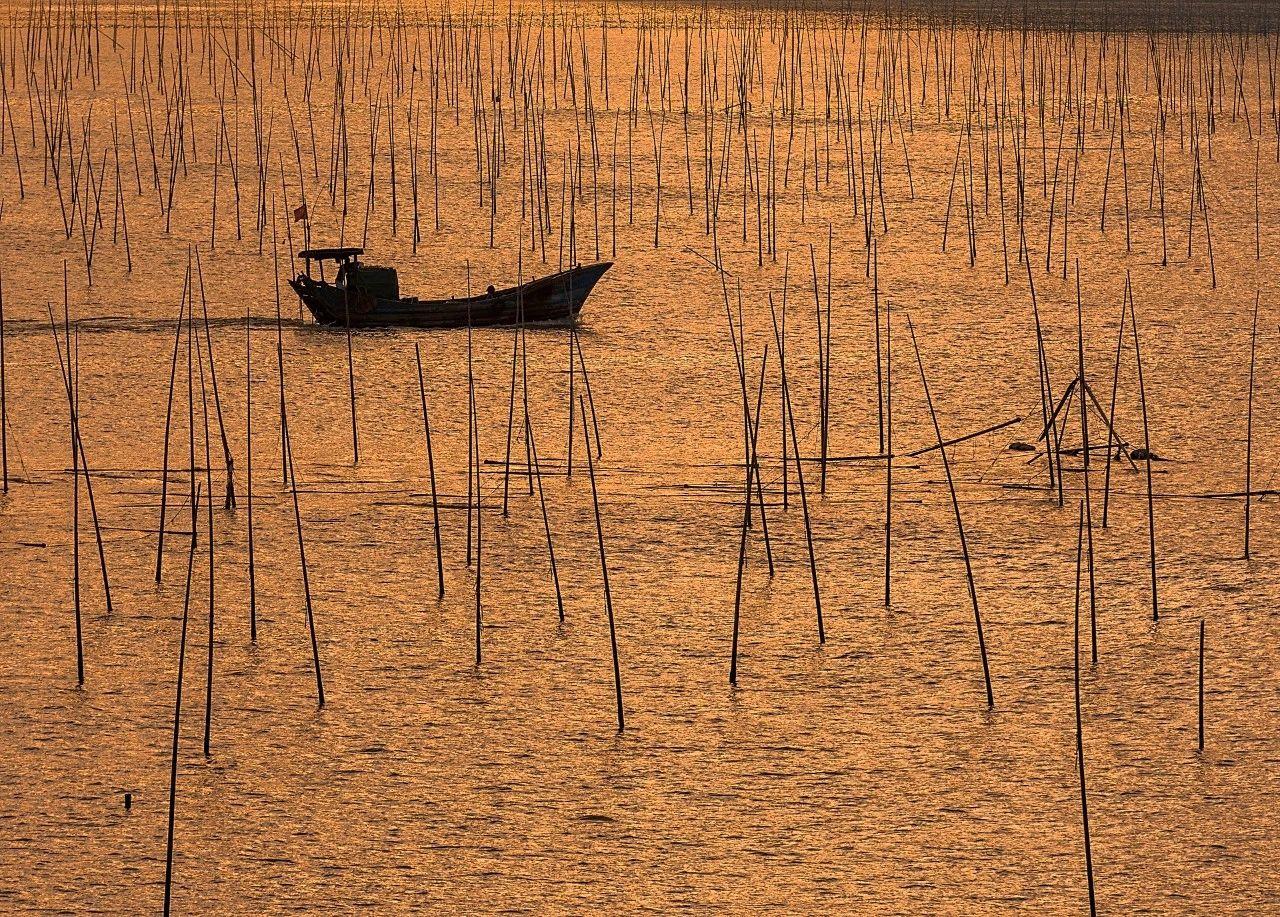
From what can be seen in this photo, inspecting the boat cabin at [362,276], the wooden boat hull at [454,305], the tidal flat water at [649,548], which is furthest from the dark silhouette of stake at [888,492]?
the boat cabin at [362,276]

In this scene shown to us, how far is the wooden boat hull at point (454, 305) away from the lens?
4.50 m

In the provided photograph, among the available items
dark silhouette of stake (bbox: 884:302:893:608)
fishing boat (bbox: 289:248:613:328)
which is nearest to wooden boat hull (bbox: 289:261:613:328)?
fishing boat (bbox: 289:248:613:328)

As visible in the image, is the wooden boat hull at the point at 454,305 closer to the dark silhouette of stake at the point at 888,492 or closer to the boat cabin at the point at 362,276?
the boat cabin at the point at 362,276

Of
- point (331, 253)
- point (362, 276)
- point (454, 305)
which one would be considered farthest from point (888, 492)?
point (331, 253)

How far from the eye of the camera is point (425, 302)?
4.50m

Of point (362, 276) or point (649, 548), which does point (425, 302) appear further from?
point (649, 548)

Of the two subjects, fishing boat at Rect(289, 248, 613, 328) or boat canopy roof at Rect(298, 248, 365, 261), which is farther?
boat canopy roof at Rect(298, 248, 365, 261)

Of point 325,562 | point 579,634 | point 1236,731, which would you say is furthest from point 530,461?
point 1236,731

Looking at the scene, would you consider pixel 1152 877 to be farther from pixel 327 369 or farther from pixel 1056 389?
pixel 327 369

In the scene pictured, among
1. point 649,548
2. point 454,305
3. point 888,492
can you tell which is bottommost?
point 649,548

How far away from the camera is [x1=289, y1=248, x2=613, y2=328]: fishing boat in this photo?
4500 mm

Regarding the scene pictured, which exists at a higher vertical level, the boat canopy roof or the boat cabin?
the boat canopy roof

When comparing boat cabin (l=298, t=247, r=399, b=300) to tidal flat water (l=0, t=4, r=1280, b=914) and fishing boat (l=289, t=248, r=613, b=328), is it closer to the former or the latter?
fishing boat (l=289, t=248, r=613, b=328)

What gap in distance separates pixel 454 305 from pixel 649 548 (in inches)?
59.5
